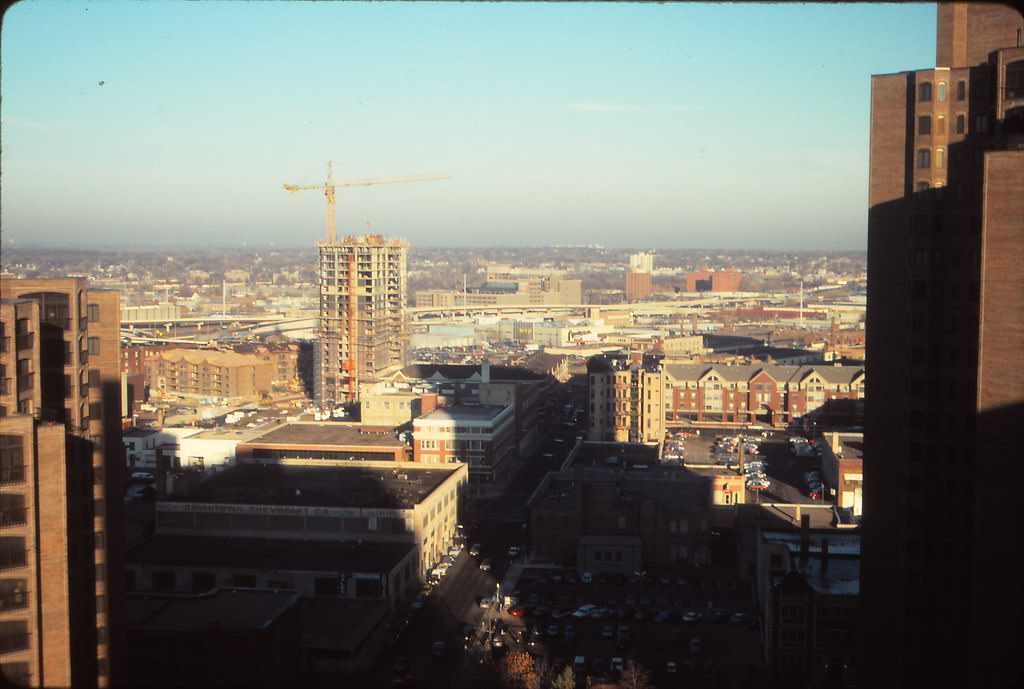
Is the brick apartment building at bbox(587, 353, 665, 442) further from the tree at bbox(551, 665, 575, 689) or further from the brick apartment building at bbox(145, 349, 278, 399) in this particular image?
the brick apartment building at bbox(145, 349, 278, 399)

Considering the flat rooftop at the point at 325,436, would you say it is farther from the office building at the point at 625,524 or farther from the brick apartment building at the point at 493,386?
the office building at the point at 625,524

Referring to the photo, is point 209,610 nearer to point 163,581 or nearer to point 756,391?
point 163,581

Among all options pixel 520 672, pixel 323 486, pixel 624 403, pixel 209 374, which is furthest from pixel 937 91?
pixel 209 374

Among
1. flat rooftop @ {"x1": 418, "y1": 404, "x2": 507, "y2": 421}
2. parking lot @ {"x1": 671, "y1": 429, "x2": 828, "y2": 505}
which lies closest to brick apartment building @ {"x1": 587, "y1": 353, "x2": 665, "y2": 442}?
parking lot @ {"x1": 671, "y1": 429, "x2": 828, "y2": 505}

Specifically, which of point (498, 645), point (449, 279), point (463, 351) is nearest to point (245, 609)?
point (498, 645)

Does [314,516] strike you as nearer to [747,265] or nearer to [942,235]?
[942,235]
